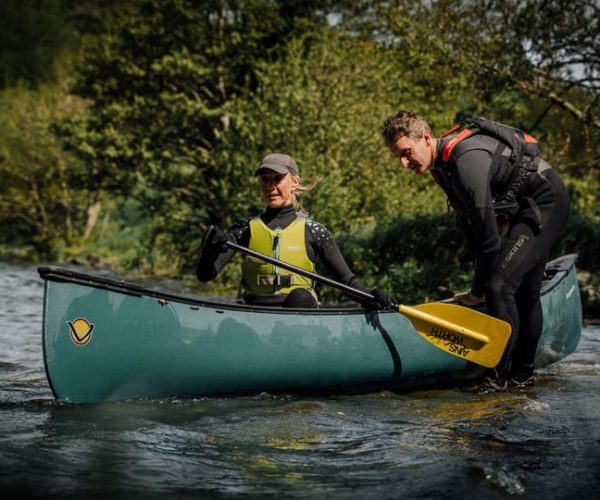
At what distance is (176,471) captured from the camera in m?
3.57

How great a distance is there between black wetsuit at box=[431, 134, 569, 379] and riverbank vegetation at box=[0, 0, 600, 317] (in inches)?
180

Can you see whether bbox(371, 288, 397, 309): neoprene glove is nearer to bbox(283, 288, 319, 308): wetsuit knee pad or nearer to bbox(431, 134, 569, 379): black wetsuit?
bbox(283, 288, 319, 308): wetsuit knee pad

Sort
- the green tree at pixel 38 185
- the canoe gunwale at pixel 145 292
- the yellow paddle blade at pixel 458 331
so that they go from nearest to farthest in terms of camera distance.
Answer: the canoe gunwale at pixel 145 292 → the yellow paddle blade at pixel 458 331 → the green tree at pixel 38 185

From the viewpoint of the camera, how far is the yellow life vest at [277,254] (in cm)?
534

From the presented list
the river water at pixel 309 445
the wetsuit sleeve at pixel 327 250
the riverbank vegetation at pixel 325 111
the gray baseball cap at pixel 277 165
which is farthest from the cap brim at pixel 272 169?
the riverbank vegetation at pixel 325 111

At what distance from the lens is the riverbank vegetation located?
10.2 metres

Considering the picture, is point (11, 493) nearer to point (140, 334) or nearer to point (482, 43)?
point (140, 334)

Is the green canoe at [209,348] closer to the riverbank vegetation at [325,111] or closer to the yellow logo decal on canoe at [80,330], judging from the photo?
the yellow logo decal on canoe at [80,330]

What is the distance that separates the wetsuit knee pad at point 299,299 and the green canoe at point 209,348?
0.20 m

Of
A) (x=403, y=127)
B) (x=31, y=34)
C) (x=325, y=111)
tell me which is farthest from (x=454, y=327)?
(x=31, y=34)

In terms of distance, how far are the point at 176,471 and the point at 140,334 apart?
1.26 m

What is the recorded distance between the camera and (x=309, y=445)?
4047 millimetres

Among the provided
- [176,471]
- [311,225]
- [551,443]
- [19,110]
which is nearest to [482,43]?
[311,225]

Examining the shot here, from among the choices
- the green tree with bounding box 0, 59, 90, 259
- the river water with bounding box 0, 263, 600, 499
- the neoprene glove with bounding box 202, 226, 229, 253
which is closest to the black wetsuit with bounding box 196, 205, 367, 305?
the neoprene glove with bounding box 202, 226, 229, 253
